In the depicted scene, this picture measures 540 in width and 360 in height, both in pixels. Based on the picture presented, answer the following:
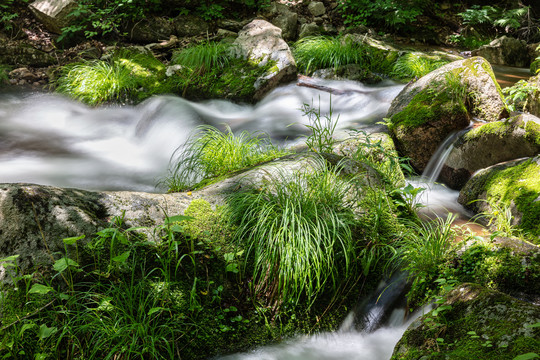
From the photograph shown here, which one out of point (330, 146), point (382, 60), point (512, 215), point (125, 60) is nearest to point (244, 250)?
point (330, 146)

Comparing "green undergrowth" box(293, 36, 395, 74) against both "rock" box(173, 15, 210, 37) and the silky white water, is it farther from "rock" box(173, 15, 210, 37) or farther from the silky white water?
"rock" box(173, 15, 210, 37)

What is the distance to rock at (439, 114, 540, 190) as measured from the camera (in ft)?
14.4

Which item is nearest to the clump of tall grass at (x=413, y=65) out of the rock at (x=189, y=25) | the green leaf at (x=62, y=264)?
the rock at (x=189, y=25)

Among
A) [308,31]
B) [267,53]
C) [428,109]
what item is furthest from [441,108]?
[308,31]

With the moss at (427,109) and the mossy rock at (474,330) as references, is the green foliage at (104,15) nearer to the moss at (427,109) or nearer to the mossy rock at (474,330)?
the moss at (427,109)

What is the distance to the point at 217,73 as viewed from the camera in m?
7.49

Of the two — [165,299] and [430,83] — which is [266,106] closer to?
[430,83]

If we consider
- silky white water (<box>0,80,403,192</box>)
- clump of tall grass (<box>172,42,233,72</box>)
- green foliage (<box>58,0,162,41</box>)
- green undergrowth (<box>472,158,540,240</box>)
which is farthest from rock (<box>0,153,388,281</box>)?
green foliage (<box>58,0,162,41</box>)

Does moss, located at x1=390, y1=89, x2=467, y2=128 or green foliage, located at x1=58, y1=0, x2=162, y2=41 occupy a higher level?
green foliage, located at x1=58, y1=0, x2=162, y2=41

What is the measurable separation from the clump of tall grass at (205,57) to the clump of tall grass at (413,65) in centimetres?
323

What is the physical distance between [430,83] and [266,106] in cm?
271

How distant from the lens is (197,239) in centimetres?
278

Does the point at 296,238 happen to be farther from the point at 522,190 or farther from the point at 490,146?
the point at 490,146

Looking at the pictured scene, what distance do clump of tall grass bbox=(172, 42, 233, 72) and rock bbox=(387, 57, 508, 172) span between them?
365cm
